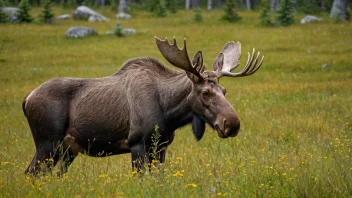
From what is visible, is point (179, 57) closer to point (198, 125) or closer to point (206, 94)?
point (206, 94)

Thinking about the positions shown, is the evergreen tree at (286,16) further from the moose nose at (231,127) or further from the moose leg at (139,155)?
the moose nose at (231,127)

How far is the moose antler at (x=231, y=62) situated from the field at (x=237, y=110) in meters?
1.10

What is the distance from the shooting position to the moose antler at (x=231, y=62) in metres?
6.62

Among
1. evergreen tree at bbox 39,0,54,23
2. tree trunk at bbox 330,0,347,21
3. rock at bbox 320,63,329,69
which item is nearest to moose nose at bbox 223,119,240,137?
rock at bbox 320,63,329,69

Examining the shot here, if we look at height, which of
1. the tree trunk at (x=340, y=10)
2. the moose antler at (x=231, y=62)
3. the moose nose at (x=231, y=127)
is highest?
the moose antler at (x=231, y=62)

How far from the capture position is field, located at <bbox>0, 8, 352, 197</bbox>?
5.13m

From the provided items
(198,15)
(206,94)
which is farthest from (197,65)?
(198,15)

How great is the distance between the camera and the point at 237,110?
1315 centimetres

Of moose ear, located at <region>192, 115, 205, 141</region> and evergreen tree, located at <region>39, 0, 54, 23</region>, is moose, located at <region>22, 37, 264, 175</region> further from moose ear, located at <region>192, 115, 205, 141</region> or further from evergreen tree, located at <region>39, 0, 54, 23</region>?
evergreen tree, located at <region>39, 0, 54, 23</region>

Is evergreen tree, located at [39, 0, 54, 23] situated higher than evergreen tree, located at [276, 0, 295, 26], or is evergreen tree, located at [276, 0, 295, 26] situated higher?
evergreen tree, located at [276, 0, 295, 26]

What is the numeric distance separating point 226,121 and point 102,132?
1847 mm

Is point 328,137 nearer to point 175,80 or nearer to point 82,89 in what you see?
point 175,80

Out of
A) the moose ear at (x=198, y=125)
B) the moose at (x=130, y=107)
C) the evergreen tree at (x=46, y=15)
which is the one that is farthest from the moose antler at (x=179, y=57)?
the evergreen tree at (x=46, y=15)

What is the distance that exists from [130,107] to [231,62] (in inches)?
59.8
